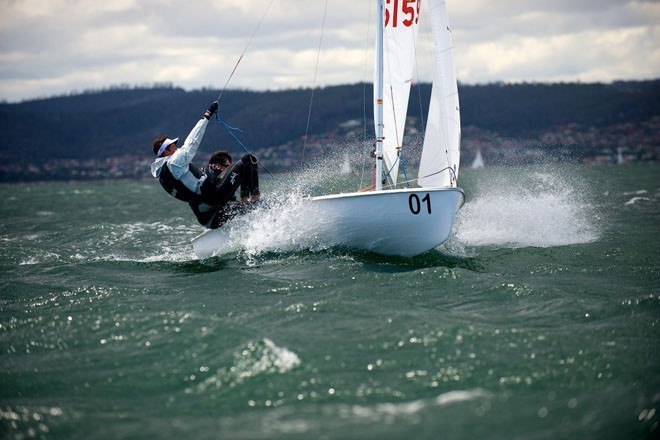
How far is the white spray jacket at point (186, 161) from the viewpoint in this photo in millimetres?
8484

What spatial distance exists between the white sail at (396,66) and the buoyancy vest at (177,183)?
2.65 metres

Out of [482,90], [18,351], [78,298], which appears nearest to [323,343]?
[18,351]

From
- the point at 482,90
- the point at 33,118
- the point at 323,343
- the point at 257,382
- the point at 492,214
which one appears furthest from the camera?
the point at 33,118

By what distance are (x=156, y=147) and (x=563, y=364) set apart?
5.79 metres

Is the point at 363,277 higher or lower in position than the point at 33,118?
lower

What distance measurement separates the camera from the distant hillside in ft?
347

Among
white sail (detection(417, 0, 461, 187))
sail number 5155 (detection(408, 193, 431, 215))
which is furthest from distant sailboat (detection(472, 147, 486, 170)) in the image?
sail number 5155 (detection(408, 193, 431, 215))

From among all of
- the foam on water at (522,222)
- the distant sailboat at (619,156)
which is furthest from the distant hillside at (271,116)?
the foam on water at (522,222)

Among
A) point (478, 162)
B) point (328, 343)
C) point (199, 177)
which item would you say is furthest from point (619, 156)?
point (328, 343)

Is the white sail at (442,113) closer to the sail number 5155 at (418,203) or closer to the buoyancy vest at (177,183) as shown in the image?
the sail number 5155 at (418,203)

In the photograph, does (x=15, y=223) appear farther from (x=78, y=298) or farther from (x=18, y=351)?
(x=18, y=351)

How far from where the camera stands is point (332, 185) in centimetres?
1561

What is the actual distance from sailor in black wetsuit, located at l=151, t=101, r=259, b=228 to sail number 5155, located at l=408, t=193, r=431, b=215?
6.96ft

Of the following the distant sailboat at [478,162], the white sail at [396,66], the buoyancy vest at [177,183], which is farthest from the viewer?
the distant sailboat at [478,162]
